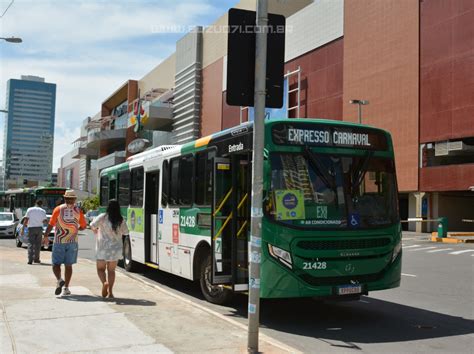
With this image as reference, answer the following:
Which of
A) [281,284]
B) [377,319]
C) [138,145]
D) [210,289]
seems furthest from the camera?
[138,145]

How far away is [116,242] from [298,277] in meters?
3.44

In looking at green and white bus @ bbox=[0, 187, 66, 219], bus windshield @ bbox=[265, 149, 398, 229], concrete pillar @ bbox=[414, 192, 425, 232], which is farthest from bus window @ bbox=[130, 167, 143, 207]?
concrete pillar @ bbox=[414, 192, 425, 232]

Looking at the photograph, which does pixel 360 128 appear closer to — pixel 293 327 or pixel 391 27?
pixel 293 327

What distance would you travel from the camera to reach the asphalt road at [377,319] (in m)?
6.70

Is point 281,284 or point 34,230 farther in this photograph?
point 34,230

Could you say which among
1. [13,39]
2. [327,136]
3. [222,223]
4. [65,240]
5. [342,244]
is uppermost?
[13,39]

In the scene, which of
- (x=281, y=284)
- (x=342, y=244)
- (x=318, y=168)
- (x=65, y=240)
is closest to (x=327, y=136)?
(x=318, y=168)

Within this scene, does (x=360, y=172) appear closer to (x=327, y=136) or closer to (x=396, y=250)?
(x=327, y=136)

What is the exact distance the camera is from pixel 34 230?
48.0 ft

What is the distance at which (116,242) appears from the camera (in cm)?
921

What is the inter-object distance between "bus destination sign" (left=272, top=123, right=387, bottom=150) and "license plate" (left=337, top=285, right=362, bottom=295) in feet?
6.78

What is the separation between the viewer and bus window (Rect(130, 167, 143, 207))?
1284cm

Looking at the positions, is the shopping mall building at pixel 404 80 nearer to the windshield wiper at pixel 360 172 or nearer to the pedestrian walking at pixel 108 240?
the windshield wiper at pixel 360 172

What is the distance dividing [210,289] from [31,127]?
4616 inches
